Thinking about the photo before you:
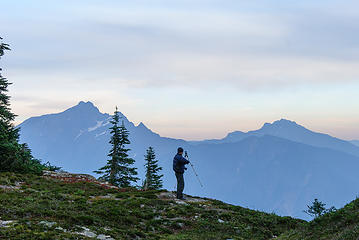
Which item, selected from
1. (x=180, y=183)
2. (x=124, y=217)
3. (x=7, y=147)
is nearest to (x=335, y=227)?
(x=124, y=217)

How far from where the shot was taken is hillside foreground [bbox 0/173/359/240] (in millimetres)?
13562

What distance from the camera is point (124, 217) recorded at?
18234mm

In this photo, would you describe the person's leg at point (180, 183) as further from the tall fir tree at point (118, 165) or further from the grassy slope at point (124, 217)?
the tall fir tree at point (118, 165)

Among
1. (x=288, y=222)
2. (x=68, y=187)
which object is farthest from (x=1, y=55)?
(x=288, y=222)

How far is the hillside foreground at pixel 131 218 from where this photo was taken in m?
13.6

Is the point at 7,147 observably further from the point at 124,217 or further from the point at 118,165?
the point at 118,165

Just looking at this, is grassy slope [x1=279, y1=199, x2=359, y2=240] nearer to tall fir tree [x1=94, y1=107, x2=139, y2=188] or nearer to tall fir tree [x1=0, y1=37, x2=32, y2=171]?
tall fir tree [x1=0, y1=37, x2=32, y2=171]

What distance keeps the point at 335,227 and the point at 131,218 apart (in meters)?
9.92

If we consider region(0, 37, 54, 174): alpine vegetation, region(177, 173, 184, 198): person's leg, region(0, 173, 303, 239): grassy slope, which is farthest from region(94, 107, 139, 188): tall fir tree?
region(177, 173, 184, 198): person's leg

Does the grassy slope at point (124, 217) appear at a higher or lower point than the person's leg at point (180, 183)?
lower

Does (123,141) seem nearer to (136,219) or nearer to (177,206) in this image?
(177,206)

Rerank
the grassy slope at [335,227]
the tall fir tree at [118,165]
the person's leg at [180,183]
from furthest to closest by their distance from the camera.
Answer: the tall fir tree at [118,165]
the person's leg at [180,183]
the grassy slope at [335,227]

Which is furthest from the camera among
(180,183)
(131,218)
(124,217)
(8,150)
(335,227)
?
(8,150)

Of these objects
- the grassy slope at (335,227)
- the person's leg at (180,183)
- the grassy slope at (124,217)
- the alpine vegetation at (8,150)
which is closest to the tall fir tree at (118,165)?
the alpine vegetation at (8,150)
